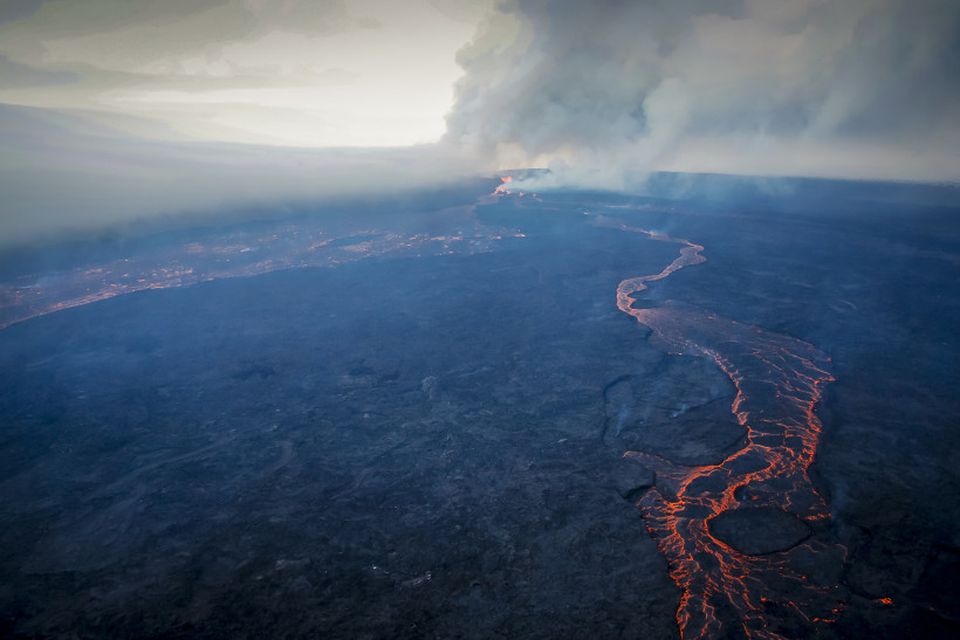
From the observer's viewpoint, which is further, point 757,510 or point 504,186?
point 504,186

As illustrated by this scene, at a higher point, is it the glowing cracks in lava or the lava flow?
the glowing cracks in lava

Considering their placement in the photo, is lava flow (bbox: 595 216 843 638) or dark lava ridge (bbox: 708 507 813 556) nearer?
lava flow (bbox: 595 216 843 638)

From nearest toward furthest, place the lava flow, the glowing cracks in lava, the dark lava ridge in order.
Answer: the lava flow → the dark lava ridge → the glowing cracks in lava

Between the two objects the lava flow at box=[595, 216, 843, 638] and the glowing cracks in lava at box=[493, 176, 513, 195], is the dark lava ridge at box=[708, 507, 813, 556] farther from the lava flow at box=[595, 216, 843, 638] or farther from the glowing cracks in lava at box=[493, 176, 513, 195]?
the glowing cracks in lava at box=[493, 176, 513, 195]

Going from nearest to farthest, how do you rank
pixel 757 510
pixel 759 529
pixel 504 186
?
pixel 759 529 < pixel 757 510 < pixel 504 186

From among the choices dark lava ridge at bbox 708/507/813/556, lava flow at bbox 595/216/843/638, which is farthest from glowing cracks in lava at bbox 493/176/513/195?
dark lava ridge at bbox 708/507/813/556

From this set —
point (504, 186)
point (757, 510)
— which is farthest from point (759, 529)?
point (504, 186)

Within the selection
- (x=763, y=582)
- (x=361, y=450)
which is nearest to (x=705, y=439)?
(x=763, y=582)

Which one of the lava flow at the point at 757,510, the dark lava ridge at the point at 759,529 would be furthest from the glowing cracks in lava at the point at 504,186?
the dark lava ridge at the point at 759,529

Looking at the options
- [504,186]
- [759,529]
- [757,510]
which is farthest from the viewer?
[504,186]

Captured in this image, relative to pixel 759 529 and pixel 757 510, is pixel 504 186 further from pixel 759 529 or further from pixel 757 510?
pixel 759 529

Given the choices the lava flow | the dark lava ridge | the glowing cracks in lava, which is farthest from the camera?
the glowing cracks in lava
